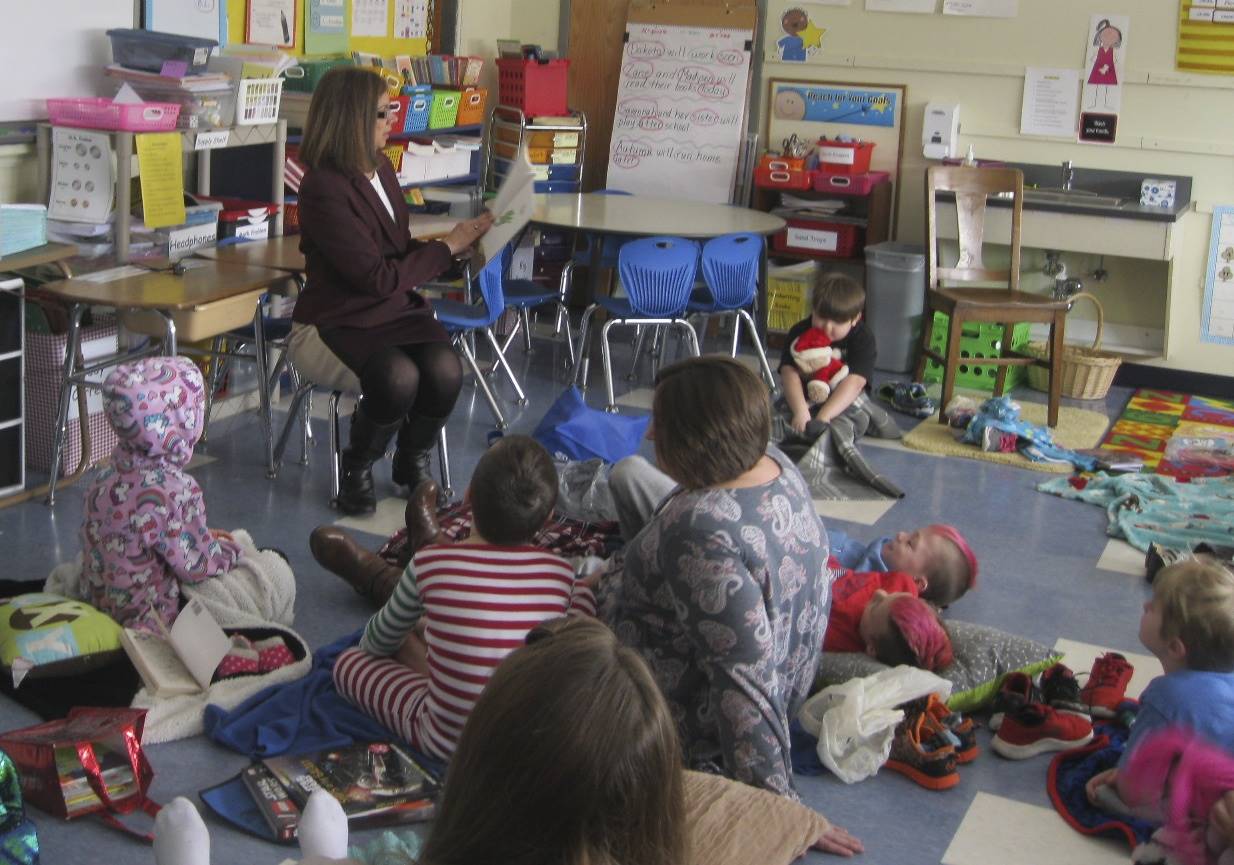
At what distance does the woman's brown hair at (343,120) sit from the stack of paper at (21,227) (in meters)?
0.78

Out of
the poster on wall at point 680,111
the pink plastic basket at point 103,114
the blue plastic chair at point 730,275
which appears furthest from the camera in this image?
the poster on wall at point 680,111

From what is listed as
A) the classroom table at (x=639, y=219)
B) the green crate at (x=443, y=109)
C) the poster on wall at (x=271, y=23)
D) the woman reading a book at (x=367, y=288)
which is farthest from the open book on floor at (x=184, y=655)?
the green crate at (x=443, y=109)

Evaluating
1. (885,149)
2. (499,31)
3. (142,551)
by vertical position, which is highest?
(499,31)

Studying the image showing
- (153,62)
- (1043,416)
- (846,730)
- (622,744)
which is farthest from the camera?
(1043,416)

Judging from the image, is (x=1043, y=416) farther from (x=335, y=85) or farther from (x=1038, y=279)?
(x=335, y=85)

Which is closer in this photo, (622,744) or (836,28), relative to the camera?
(622,744)

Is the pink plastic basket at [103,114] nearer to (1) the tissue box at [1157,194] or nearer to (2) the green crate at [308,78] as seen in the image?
(2) the green crate at [308,78]

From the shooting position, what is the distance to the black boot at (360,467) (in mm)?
4230

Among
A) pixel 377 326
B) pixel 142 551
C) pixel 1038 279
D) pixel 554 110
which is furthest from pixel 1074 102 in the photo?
pixel 142 551

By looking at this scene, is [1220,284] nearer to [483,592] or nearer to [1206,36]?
[1206,36]

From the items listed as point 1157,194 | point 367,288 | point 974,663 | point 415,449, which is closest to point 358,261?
point 367,288

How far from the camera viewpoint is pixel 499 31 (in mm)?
7562

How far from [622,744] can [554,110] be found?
6321 mm

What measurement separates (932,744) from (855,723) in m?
0.19
